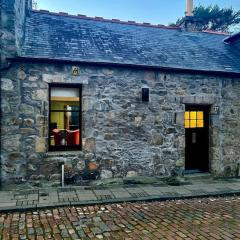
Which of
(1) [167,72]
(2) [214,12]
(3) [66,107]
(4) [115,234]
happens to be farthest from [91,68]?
(2) [214,12]

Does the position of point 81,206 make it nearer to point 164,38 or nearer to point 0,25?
point 0,25

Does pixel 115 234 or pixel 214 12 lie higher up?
pixel 214 12

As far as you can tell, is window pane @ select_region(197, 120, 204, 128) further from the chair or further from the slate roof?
the chair

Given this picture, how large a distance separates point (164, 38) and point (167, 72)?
2783mm

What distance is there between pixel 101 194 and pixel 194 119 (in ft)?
14.6

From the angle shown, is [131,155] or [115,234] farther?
[131,155]

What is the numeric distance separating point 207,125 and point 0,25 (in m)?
7.21

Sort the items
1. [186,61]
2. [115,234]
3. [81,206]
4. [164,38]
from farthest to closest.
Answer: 1. [164,38]
2. [186,61]
3. [81,206]
4. [115,234]

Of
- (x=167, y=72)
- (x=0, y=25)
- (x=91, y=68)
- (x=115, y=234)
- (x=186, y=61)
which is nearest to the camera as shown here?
(x=115, y=234)

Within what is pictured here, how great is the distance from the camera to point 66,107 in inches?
346

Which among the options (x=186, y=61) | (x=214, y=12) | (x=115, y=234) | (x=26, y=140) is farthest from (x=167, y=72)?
(x=214, y=12)

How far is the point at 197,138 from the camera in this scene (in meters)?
10.4

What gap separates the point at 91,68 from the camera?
8.77 metres

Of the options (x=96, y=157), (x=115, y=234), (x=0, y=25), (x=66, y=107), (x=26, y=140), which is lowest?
(x=115, y=234)
